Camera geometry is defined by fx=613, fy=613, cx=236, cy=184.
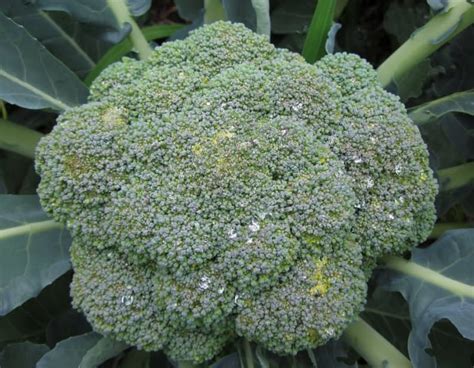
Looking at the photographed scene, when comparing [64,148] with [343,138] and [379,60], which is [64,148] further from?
[379,60]

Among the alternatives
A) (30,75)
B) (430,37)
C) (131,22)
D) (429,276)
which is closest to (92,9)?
(131,22)

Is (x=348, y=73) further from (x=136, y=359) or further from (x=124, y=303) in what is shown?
(x=136, y=359)

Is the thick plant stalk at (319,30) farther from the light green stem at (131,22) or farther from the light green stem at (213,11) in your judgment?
the light green stem at (131,22)

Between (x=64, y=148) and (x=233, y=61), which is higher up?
(x=233, y=61)

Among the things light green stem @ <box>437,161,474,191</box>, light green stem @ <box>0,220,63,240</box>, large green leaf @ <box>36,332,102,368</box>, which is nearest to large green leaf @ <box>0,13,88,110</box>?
light green stem @ <box>0,220,63,240</box>

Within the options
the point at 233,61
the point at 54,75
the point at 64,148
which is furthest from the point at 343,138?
the point at 54,75
